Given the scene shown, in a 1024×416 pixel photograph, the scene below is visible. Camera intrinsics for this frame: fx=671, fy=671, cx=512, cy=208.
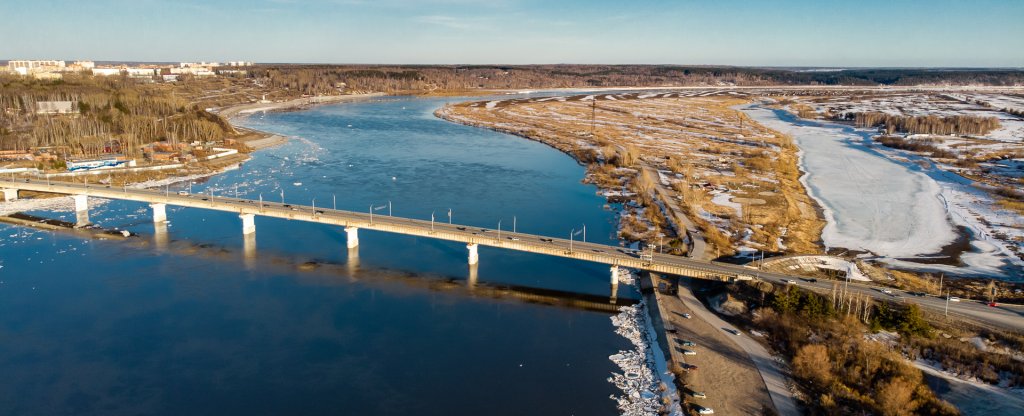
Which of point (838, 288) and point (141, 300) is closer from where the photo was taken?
point (838, 288)

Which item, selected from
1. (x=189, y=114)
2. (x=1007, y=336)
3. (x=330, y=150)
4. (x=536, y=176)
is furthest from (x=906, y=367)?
(x=189, y=114)

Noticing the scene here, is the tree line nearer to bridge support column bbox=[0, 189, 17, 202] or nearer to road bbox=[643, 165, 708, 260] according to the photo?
road bbox=[643, 165, 708, 260]

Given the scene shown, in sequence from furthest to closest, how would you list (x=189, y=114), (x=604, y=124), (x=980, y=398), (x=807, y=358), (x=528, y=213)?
1. (x=604, y=124)
2. (x=189, y=114)
3. (x=528, y=213)
4. (x=807, y=358)
5. (x=980, y=398)

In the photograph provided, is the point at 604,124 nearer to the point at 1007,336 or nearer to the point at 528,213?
the point at 528,213

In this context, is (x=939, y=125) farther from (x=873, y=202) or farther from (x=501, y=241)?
(x=501, y=241)

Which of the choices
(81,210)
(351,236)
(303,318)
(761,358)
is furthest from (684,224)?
(81,210)
